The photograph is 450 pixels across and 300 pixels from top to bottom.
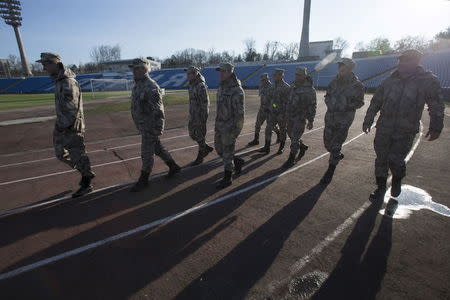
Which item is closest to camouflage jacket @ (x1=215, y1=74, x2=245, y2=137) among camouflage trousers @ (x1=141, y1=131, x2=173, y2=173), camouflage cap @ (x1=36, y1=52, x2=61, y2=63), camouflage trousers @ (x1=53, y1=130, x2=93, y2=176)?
camouflage trousers @ (x1=141, y1=131, x2=173, y2=173)

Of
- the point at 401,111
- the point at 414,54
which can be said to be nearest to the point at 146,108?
the point at 401,111

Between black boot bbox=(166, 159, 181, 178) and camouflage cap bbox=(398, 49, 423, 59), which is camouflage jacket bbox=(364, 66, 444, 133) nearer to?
camouflage cap bbox=(398, 49, 423, 59)

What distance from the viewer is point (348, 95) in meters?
4.75

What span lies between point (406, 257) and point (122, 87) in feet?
168

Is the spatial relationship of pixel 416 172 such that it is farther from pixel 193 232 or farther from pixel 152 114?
pixel 152 114

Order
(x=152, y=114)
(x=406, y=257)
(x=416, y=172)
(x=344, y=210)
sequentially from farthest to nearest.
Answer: (x=416, y=172) → (x=152, y=114) → (x=344, y=210) → (x=406, y=257)

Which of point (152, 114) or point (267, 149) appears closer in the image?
point (152, 114)

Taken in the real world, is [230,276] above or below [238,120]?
below

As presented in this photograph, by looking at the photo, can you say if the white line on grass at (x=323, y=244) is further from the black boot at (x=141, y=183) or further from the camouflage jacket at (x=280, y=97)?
the camouflage jacket at (x=280, y=97)

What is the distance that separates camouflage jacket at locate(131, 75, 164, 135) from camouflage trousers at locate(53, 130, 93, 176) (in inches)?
40.7

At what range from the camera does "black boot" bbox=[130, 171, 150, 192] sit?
486cm

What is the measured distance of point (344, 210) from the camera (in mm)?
4039

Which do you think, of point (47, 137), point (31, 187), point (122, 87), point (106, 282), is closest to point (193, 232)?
point (106, 282)

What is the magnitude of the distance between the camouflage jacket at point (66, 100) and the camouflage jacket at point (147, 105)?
90cm
